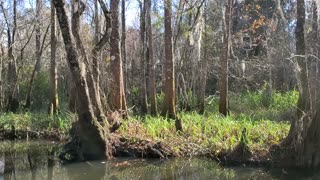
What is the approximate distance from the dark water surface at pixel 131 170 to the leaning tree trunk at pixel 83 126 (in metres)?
0.42

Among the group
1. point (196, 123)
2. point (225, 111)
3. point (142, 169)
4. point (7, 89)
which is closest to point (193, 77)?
point (225, 111)

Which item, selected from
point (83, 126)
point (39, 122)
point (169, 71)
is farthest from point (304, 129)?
point (39, 122)

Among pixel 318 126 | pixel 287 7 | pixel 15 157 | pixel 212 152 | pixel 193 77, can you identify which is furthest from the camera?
pixel 287 7

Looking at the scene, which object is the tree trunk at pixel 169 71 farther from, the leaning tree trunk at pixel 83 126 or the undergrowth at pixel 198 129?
the leaning tree trunk at pixel 83 126

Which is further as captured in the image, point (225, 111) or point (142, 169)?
point (225, 111)

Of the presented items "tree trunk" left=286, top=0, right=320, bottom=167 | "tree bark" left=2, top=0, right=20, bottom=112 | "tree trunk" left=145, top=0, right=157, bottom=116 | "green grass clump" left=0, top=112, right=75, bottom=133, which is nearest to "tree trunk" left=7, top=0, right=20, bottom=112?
"tree bark" left=2, top=0, right=20, bottom=112

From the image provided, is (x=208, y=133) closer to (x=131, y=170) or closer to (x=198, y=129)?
(x=198, y=129)

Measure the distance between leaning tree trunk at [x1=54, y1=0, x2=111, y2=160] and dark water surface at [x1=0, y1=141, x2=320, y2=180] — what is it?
42 centimetres

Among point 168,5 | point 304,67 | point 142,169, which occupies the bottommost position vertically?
point 142,169

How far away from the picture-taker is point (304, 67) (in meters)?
10.5

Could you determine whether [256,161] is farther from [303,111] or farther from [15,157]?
[15,157]

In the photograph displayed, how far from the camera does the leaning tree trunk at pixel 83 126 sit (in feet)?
38.0

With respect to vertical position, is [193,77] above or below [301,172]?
above

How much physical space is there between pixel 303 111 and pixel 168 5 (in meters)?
8.33
